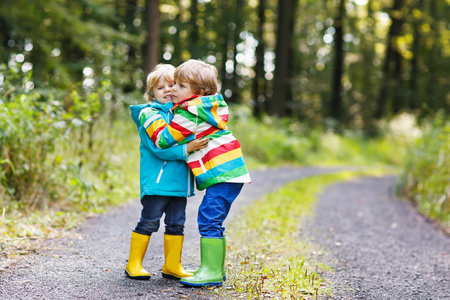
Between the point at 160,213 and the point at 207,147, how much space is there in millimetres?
591

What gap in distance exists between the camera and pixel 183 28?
2323cm

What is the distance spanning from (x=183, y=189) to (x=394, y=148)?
1586cm

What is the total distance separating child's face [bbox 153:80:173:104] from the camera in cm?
330

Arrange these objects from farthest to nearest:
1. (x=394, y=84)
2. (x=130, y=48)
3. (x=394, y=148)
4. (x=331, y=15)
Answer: (x=331, y=15)
(x=394, y=84)
(x=130, y=48)
(x=394, y=148)

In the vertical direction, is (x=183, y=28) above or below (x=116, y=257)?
above

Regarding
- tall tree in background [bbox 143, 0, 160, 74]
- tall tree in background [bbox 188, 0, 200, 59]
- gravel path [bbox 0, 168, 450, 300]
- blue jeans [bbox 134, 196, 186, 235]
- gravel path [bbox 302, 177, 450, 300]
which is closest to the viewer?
gravel path [bbox 0, 168, 450, 300]

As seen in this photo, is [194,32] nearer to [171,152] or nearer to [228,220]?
[228,220]

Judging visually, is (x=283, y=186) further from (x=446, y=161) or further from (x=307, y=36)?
(x=307, y=36)

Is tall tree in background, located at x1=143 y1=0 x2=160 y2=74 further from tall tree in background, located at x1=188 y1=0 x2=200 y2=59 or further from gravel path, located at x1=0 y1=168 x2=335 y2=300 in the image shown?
tall tree in background, located at x1=188 y1=0 x2=200 y2=59

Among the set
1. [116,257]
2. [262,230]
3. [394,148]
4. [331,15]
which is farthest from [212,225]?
[331,15]

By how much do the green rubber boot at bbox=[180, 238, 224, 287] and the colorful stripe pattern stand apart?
0.40m

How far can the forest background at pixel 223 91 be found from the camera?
493 cm

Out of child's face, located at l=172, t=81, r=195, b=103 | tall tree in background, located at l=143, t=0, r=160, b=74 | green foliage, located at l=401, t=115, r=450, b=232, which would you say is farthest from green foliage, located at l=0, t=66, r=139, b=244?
tall tree in background, located at l=143, t=0, r=160, b=74

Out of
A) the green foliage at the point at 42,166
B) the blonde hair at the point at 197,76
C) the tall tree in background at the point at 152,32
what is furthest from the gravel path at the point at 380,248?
the tall tree in background at the point at 152,32
